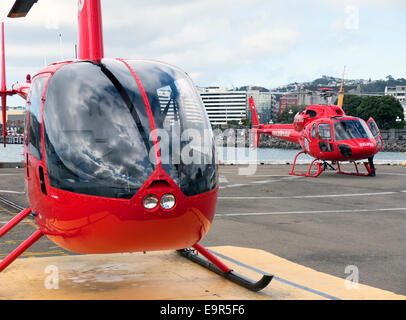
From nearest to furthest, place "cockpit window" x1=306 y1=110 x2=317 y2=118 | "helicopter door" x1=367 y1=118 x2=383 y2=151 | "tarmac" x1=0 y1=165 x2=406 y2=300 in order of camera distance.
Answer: "tarmac" x1=0 y1=165 x2=406 y2=300, "helicopter door" x1=367 y1=118 x2=383 y2=151, "cockpit window" x1=306 y1=110 x2=317 y2=118

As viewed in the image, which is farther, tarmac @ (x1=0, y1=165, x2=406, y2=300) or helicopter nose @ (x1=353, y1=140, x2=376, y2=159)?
helicopter nose @ (x1=353, y1=140, x2=376, y2=159)

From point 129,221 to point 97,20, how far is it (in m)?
2.89

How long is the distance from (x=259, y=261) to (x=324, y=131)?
56.4 feet

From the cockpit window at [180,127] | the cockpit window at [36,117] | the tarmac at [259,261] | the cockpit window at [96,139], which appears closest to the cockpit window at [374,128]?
the tarmac at [259,261]

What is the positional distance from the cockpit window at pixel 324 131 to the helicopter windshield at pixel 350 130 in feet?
1.16

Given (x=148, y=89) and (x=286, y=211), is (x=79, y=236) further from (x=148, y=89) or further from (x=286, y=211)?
(x=286, y=211)

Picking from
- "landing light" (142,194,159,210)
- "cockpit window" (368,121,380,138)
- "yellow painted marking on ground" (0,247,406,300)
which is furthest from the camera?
→ "cockpit window" (368,121,380,138)

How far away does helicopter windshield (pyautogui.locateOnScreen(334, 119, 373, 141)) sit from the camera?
23438 millimetres

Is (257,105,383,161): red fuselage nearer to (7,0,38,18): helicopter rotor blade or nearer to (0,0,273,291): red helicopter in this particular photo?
(7,0,38,18): helicopter rotor blade

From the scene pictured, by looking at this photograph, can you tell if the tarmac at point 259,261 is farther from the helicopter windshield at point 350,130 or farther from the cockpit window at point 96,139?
the helicopter windshield at point 350,130

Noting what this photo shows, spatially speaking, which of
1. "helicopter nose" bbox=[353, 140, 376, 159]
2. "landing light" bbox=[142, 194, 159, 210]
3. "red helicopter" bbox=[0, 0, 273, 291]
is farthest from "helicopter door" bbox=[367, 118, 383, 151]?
"landing light" bbox=[142, 194, 159, 210]

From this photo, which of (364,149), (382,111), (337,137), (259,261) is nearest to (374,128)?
(364,149)

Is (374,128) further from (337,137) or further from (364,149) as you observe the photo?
(337,137)

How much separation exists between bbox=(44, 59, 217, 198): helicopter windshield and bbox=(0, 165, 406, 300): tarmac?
172cm
